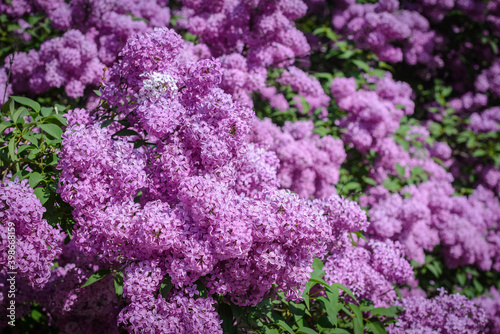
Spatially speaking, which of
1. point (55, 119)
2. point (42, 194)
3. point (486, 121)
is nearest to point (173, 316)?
point (42, 194)

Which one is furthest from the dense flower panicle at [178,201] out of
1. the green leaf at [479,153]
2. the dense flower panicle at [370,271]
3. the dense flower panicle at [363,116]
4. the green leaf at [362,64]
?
the green leaf at [479,153]

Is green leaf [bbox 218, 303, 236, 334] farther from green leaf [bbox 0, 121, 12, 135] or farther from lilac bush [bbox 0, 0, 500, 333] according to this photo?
green leaf [bbox 0, 121, 12, 135]

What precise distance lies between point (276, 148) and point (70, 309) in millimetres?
2099

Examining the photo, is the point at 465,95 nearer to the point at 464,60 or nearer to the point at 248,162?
the point at 464,60

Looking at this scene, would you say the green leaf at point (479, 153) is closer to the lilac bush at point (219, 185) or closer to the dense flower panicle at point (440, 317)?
the lilac bush at point (219, 185)

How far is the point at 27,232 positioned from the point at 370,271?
2225mm

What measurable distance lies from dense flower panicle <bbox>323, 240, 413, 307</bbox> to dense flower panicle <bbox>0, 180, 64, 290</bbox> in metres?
1.71

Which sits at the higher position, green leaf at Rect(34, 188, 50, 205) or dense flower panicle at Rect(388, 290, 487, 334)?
green leaf at Rect(34, 188, 50, 205)

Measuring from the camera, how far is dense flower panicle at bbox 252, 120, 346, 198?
3.55 m

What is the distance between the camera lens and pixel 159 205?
1924 millimetres

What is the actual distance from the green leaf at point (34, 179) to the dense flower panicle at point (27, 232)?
3cm

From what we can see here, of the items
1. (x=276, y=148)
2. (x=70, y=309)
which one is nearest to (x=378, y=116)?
(x=276, y=148)

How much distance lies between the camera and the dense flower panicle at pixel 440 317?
107 inches

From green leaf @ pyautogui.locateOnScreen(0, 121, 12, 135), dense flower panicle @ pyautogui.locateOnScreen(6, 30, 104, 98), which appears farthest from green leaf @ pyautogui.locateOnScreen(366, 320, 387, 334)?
dense flower panicle @ pyautogui.locateOnScreen(6, 30, 104, 98)
